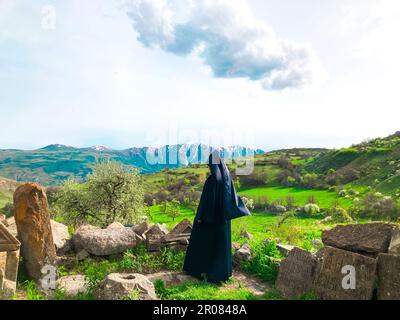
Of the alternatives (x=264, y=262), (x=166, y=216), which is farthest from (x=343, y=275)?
(x=166, y=216)

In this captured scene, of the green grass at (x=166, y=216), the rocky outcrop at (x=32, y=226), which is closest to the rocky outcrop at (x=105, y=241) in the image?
the rocky outcrop at (x=32, y=226)

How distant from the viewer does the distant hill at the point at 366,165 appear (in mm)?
48350

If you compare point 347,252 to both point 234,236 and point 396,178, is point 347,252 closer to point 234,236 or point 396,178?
point 234,236

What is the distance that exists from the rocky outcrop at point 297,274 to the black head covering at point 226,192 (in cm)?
168

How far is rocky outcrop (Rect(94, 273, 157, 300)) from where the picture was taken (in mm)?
8328

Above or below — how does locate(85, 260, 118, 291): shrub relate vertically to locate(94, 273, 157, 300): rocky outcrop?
below

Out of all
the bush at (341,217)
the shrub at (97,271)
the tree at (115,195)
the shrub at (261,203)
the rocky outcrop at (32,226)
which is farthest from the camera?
the shrub at (261,203)

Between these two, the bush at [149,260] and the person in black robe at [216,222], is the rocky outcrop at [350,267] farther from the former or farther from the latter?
the bush at [149,260]

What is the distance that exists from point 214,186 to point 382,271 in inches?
179

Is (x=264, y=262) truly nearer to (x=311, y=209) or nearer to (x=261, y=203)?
(x=311, y=209)

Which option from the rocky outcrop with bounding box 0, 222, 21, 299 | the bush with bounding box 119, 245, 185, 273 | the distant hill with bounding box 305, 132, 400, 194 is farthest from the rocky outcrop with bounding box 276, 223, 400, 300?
the distant hill with bounding box 305, 132, 400, 194

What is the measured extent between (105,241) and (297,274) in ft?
19.3

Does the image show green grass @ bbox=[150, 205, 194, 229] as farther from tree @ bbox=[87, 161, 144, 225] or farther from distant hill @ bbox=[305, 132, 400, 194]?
distant hill @ bbox=[305, 132, 400, 194]
